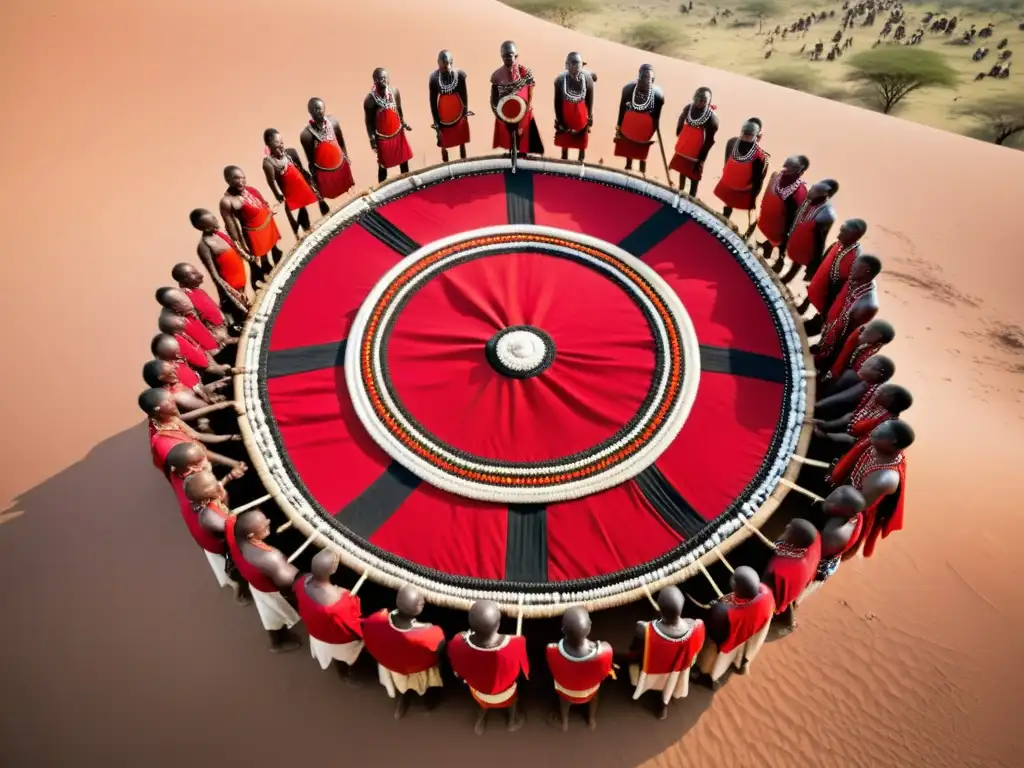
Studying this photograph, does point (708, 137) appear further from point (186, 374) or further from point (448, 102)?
point (186, 374)

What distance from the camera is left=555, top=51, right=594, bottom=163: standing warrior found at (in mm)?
6238

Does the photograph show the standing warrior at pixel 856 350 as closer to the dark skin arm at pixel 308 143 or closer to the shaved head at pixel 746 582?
the shaved head at pixel 746 582

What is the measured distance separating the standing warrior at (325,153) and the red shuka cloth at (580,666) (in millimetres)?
4984

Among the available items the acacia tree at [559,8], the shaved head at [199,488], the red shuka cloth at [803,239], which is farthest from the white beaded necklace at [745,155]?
the acacia tree at [559,8]

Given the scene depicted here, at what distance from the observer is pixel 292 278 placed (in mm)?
5266

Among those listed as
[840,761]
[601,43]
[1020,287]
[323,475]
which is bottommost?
[840,761]

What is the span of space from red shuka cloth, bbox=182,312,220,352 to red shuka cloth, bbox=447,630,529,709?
298 centimetres

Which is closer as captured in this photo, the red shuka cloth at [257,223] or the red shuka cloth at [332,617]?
the red shuka cloth at [332,617]

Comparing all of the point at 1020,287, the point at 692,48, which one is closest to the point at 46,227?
the point at 1020,287

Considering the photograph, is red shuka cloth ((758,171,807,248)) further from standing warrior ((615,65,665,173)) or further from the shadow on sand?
the shadow on sand

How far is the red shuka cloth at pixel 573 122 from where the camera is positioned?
21.0 feet

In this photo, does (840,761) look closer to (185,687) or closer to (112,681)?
(185,687)

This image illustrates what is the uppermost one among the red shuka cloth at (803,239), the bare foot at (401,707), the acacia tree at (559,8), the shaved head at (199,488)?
the acacia tree at (559,8)

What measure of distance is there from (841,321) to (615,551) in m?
2.41
